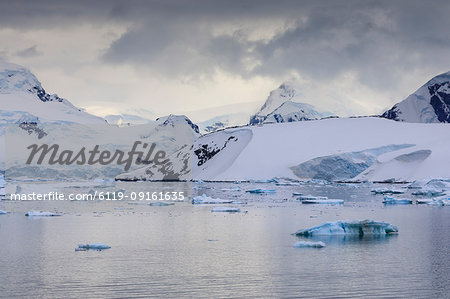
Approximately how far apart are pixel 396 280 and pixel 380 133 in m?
65.2

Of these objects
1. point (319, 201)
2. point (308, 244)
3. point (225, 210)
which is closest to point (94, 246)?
point (308, 244)

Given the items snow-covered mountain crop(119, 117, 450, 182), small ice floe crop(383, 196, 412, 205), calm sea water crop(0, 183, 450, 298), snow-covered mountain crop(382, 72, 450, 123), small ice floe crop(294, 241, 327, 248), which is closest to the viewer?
calm sea water crop(0, 183, 450, 298)

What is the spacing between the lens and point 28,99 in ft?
463

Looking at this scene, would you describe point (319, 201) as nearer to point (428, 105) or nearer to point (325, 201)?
point (325, 201)

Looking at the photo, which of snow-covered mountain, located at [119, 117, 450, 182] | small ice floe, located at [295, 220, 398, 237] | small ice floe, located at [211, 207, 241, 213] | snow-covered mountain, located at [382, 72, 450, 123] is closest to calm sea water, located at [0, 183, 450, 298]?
small ice floe, located at [295, 220, 398, 237]

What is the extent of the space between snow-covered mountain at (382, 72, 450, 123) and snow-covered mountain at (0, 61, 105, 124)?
3198 inches

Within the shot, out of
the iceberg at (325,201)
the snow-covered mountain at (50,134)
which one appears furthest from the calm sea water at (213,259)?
the snow-covered mountain at (50,134)

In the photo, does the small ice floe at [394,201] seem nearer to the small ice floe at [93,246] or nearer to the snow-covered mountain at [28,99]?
the small ice floe at [93,246]

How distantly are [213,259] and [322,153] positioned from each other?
54.8 meters

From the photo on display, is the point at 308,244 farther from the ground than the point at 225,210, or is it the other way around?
the point at 225,210

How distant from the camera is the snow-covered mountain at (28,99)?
133625mm

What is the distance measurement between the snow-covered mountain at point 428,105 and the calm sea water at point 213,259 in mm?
148895

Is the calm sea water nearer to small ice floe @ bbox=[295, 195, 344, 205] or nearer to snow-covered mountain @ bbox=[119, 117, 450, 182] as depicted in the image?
small ice floe @ bbox=[295, 195, 344, 205]

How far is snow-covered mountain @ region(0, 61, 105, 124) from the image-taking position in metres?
134
